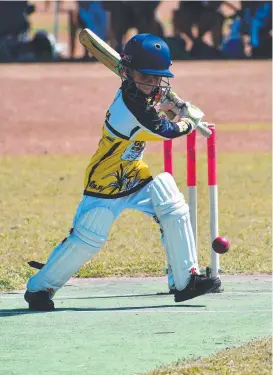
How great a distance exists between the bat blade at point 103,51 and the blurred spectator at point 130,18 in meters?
17.6

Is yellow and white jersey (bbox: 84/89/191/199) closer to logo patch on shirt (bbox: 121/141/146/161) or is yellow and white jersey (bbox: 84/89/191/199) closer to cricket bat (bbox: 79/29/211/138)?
logo patch on shirt (bbox: 121/141/146/161)

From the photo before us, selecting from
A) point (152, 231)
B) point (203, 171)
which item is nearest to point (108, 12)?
point (203, 171)

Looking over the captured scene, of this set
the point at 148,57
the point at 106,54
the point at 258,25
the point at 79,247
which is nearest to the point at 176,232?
the point at 79,247

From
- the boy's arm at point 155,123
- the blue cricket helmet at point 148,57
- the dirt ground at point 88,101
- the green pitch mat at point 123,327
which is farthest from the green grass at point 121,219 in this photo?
the blue cricket helmet at point 148,57

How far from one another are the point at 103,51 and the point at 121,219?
460 cm

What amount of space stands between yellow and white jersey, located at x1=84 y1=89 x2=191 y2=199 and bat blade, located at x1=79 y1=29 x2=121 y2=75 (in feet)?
1.38

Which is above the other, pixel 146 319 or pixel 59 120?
pixel 146 319

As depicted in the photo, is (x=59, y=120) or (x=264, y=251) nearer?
(x=264, y=251)

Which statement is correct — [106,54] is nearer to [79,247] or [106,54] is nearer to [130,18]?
[79,247]

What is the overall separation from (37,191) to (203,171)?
2513mm

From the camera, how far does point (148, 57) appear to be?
8.08 m

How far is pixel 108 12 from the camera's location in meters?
26.6

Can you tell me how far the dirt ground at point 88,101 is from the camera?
1956 centimetres

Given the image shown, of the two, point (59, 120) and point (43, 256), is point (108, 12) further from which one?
point (43, 256)
